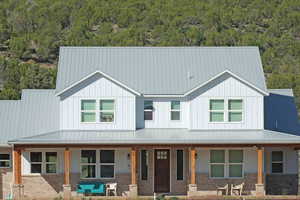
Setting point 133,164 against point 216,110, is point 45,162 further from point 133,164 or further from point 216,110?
point 216,110

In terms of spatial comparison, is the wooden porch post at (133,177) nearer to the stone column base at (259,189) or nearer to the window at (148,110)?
the window at (148,110)

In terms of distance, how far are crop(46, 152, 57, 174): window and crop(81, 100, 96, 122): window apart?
6.83 feet

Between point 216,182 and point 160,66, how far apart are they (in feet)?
21.9

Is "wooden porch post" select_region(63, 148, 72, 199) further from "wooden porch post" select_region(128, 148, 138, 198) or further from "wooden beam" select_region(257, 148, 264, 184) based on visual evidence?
"wooden beam" select_region(257, 148, 264, 184)

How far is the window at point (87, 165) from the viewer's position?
41656 mm

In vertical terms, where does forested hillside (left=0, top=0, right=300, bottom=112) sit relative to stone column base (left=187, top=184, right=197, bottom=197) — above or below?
above

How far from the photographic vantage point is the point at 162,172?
42062mm

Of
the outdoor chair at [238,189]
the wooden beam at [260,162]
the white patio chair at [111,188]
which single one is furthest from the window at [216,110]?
the white patio chair at [111,188]

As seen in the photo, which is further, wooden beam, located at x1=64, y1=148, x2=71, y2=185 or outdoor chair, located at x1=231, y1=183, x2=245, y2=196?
outdoor chair, located at x1=231, y1=183, x2=245, y2=196

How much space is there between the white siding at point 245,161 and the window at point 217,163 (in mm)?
230

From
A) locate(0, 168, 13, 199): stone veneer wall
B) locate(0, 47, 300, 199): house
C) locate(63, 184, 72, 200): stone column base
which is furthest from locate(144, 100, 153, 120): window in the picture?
locate(0, 168, 13, 199): stone veneer wall

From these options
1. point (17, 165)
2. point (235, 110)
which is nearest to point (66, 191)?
point (17, 165)

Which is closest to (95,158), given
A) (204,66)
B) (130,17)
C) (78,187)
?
(78,187)

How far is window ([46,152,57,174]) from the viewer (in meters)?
41.9
